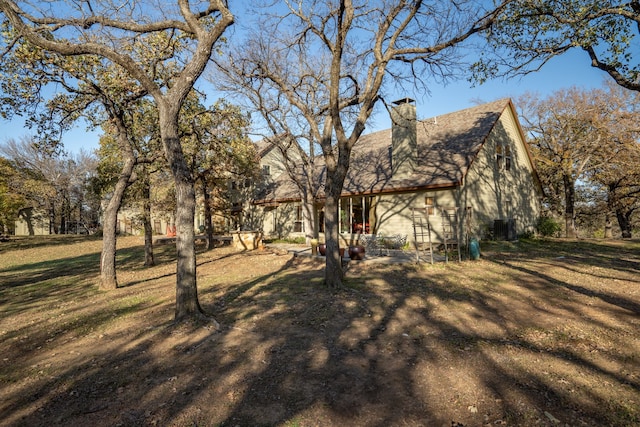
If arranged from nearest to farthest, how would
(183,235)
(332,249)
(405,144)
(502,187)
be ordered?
(183,235) → (332,249) → (405,144) → (502,187)

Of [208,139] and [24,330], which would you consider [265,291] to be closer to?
[24,330]

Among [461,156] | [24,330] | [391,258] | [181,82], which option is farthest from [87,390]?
[461,156]

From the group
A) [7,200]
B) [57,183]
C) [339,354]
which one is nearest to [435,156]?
[339,354]

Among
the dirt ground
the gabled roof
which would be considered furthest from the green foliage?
the dirt ground

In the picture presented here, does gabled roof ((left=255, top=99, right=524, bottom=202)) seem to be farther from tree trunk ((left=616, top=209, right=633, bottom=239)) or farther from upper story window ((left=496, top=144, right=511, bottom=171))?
tree trunk ((left=616, top=209, right=633, bottom=239))

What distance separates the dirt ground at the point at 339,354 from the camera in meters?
3.80

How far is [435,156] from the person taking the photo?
1811cm

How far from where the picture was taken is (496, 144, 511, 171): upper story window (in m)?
19.2

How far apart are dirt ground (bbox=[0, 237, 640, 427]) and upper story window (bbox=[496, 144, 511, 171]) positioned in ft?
32.0

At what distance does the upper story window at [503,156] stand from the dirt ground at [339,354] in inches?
384

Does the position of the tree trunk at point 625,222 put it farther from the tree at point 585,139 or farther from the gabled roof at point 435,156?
the gabled roof at point 435,156


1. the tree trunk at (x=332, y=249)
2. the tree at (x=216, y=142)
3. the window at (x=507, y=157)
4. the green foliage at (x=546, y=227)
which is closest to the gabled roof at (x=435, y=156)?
the window at (x=507, y=157)

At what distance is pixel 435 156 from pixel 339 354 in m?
15.2

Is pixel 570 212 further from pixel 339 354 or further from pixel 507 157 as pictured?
pixel 339 354
